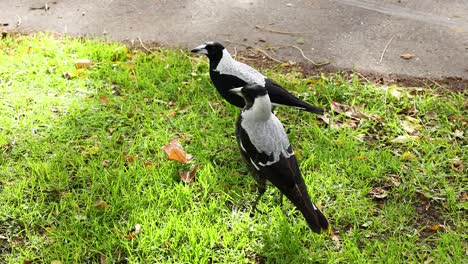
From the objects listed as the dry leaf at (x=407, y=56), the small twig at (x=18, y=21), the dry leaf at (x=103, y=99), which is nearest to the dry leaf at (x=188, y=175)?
the dry leaf at (x=103, y=99)

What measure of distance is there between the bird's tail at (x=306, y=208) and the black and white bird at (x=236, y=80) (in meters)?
0.91

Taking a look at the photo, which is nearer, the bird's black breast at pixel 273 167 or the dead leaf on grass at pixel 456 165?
the bird's black breast at pixel 273 167

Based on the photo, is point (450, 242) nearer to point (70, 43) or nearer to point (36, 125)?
point (36, 125)

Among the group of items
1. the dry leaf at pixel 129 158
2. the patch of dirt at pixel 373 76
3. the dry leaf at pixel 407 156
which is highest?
the patch of dirt at pixel 373 76

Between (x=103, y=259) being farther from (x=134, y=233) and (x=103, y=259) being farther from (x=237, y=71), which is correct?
(x=237, y=71)

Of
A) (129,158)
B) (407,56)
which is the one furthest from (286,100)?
(407,56)

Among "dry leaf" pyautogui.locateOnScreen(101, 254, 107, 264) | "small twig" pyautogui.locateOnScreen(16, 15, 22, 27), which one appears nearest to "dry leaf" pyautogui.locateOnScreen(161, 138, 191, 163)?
"dry leaf" pyautogui.locateOnScreen(101, 254, 107, 264)

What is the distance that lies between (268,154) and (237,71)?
103 cm

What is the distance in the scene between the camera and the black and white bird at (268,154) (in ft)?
9.24

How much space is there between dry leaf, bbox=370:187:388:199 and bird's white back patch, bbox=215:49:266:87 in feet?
3.56

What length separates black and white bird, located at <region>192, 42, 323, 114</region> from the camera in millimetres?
3617

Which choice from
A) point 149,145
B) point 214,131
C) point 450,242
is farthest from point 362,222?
point 149,145

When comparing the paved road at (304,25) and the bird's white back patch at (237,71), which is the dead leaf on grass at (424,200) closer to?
the bird's white back patch at (237,71)

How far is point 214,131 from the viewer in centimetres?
388
